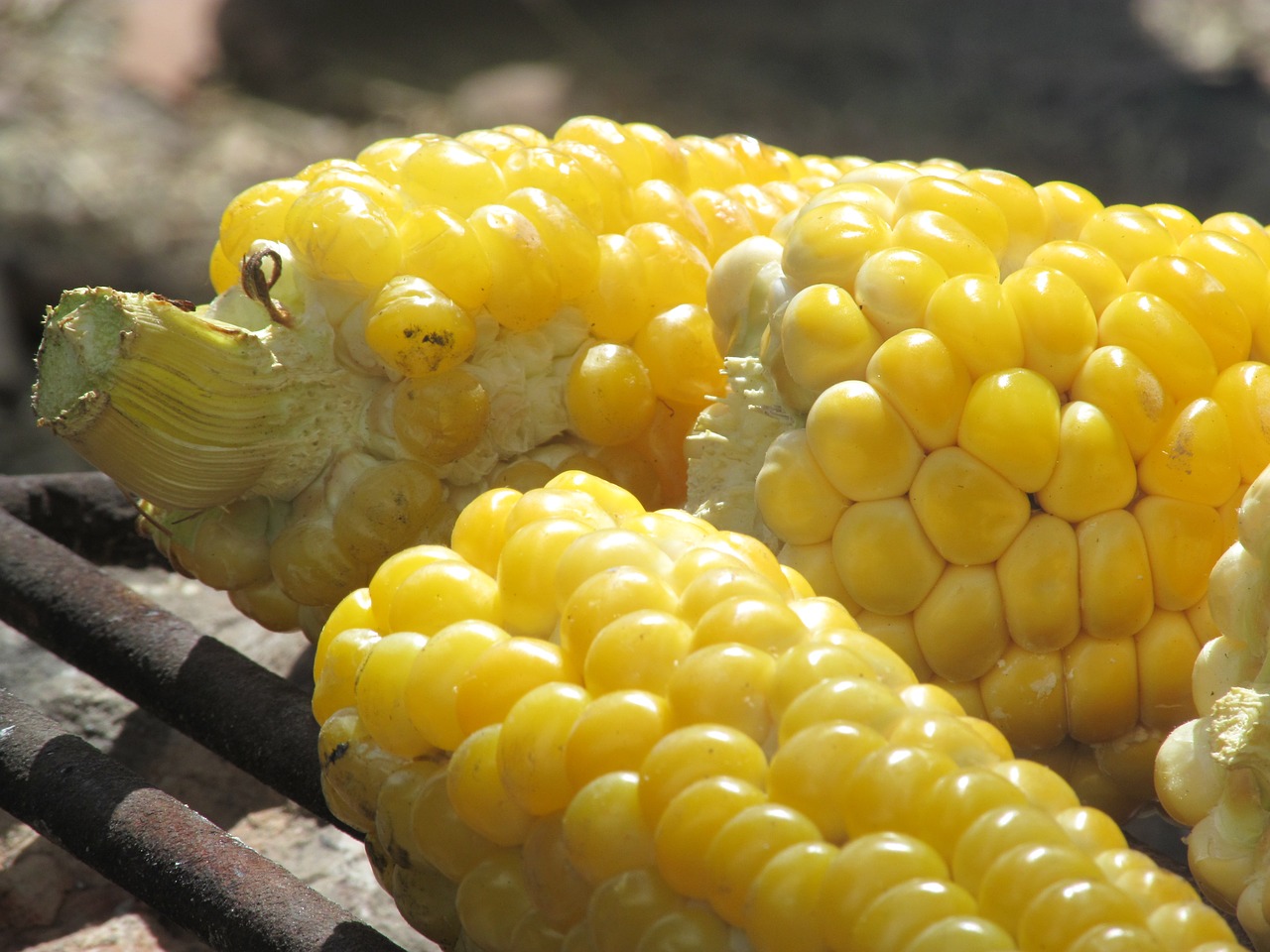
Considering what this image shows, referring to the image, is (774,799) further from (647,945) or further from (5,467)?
(5,467)

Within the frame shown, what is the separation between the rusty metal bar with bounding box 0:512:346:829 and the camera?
1014 millimetres

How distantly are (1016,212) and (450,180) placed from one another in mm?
440

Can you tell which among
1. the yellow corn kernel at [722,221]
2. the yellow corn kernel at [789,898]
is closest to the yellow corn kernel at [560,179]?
the yellow corn kernel at [722,221]

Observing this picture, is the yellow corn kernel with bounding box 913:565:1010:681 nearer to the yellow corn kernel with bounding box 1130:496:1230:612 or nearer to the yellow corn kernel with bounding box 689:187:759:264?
the yellow corn kernel with bounding box 1130:496:1230:612

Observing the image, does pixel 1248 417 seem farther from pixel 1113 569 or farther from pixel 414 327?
pixel 414 327

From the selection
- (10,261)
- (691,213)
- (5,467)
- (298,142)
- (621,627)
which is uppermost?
(691,213)

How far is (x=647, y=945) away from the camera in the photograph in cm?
67

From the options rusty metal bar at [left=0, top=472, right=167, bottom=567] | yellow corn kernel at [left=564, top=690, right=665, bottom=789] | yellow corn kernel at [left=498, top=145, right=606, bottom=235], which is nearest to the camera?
yellow corn kernel at [left=564, top=690, right=665, bottom=789]

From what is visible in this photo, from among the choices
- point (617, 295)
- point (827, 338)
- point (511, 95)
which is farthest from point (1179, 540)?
point (511, 95)

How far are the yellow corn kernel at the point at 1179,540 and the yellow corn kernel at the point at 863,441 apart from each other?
0.16m

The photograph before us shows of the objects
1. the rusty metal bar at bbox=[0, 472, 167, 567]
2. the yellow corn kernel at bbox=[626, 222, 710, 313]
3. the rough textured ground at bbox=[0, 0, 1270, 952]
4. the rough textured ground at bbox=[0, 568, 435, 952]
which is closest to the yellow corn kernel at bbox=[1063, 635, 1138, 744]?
the yellow corn kernel at bbox=[626, 222, 710, 313]

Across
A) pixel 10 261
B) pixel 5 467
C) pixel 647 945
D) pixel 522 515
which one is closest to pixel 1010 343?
pixel 522 515

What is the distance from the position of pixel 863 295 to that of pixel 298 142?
2896 mm

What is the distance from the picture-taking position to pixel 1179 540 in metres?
0.89
